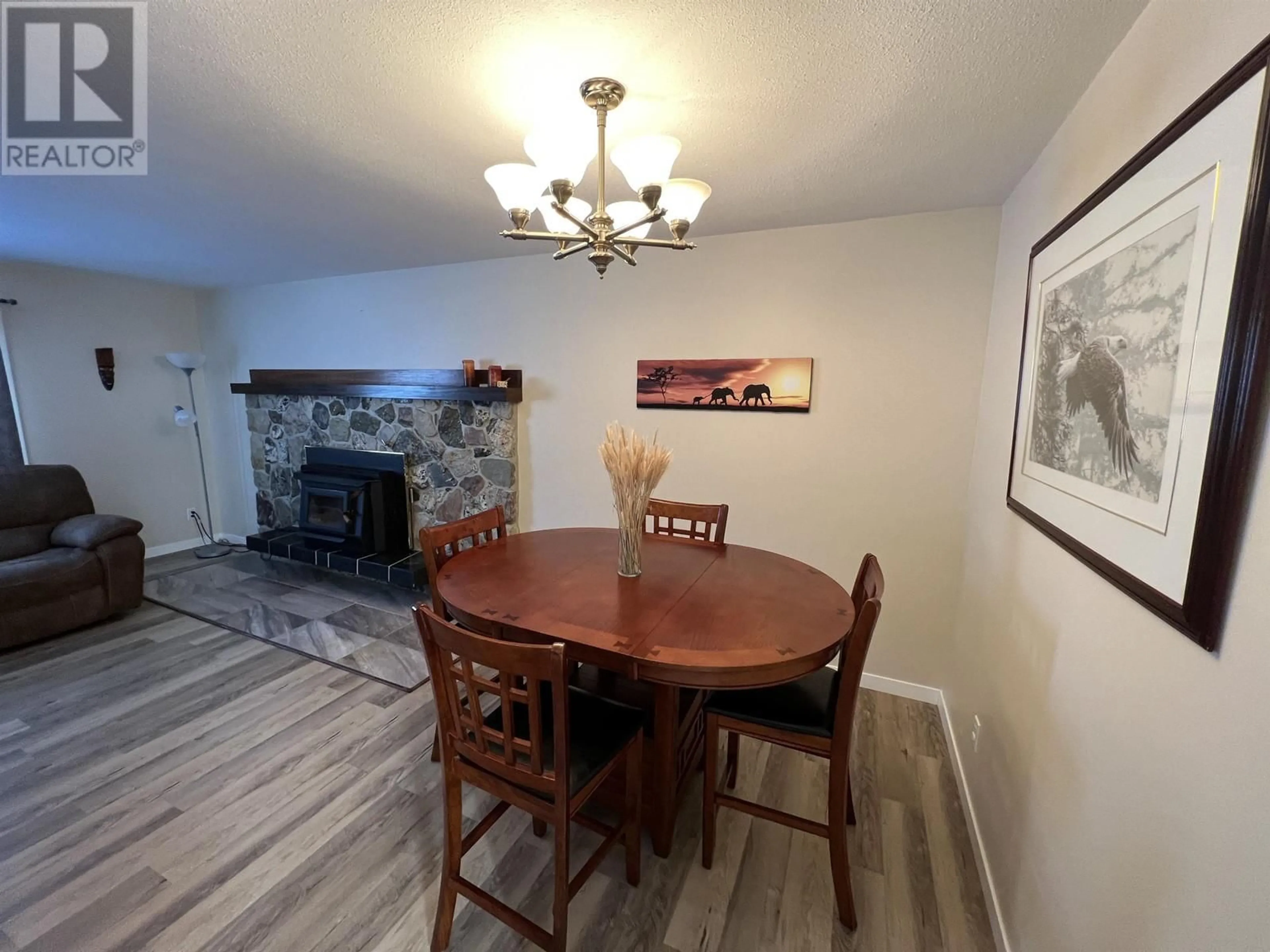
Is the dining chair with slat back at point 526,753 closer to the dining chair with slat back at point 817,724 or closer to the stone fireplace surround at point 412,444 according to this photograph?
the dining chair with slat back at point 817,724

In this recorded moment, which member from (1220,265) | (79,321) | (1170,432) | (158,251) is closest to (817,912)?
(1170,432)

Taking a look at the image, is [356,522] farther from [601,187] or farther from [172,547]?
[601,187]

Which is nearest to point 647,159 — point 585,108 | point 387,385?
point 585,108

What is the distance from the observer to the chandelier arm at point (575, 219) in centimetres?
134

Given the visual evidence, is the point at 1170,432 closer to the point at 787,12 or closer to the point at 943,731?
the point at 787,12

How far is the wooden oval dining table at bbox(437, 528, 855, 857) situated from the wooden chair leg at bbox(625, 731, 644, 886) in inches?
5.3

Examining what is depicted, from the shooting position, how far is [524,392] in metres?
3.44

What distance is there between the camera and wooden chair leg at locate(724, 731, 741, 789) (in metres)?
1.94

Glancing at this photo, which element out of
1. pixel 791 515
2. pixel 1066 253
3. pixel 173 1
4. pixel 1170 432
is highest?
pixel 173 1

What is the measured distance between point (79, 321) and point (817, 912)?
608 cm

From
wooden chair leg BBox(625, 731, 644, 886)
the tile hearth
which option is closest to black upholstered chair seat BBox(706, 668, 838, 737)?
wooden chair leg BBox(625, 731, 644, 886)

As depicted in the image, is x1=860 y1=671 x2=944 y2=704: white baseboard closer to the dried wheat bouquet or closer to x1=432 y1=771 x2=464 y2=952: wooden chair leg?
the dried wheat bouquet

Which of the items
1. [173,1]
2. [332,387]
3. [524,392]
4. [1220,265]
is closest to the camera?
[1220,265]

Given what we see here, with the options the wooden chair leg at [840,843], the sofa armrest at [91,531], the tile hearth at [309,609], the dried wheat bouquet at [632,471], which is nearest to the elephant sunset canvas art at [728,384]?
the dried wheat bouquet at [632,471]
